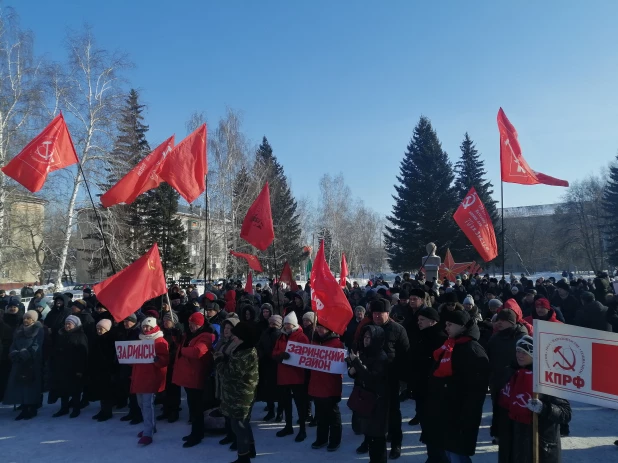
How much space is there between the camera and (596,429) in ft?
19.1

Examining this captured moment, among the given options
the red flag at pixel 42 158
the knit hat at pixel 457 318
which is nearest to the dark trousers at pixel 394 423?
the knit hat at pixel 457 318

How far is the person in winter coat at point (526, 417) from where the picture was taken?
3342 millimetres

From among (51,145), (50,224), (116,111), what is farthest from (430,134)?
(51,145)

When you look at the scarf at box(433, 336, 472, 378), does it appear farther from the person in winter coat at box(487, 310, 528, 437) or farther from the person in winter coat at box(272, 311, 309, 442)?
the person in winter coat at box(272, 311, 309, 442)

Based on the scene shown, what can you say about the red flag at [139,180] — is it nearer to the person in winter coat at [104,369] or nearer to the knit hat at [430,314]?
the person in winter coat at [104,369]

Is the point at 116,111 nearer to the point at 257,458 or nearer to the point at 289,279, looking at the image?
the point at 289,279

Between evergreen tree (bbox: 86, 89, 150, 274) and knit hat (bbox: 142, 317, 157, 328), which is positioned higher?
evergreen tree (bbox: 86, 89, 150, 274)

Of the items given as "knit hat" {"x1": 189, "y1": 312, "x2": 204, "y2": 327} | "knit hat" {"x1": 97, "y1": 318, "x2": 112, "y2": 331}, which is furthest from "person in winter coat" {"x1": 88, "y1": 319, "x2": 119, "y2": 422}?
"knit hat" {"x1": 189, "y1": 312, "x2": 204, "y2": 327}

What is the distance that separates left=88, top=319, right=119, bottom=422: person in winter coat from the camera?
699 cm

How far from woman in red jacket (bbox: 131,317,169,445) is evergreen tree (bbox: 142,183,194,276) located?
24.4 m

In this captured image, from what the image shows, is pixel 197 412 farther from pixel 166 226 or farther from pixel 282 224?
pixel 282 224

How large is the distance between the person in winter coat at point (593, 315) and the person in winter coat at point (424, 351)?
4352 mm

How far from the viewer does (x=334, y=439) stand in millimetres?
5480

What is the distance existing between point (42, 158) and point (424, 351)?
7672 mm
